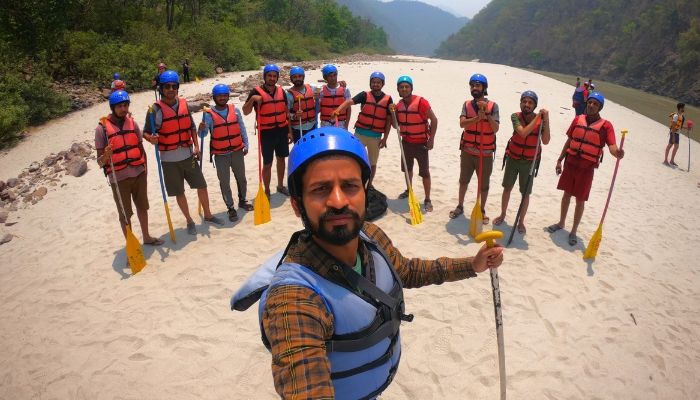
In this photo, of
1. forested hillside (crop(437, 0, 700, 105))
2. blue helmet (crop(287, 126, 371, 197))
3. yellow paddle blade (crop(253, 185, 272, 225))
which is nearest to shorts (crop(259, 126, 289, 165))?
yellow paddle blade (crop(253, 185, 272, 225))

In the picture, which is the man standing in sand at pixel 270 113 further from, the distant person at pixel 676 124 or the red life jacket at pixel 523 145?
the distant person at pixel 676 124

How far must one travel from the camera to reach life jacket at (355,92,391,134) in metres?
6.58

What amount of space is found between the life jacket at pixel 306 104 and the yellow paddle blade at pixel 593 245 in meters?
5.02

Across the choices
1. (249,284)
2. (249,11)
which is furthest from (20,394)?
(249,11)

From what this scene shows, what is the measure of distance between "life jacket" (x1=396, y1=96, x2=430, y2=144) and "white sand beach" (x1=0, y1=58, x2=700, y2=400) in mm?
1376

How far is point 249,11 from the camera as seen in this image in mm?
47719

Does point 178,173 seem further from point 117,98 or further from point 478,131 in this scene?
point 478,131

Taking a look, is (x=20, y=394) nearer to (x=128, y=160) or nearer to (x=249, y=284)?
(x=128, y=160)

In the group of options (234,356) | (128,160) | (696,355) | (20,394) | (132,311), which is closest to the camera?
(20,394)

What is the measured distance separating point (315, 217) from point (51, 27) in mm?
22821

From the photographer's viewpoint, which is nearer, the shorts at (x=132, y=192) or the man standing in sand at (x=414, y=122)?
the shorts at (x=132, y=192)

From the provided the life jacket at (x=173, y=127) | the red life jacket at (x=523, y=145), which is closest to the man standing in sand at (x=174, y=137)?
the life jacket at (x=173, y=127)

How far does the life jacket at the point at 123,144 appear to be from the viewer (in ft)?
16.3

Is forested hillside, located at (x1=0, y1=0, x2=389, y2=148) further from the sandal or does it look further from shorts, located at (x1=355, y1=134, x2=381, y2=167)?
the sandal
